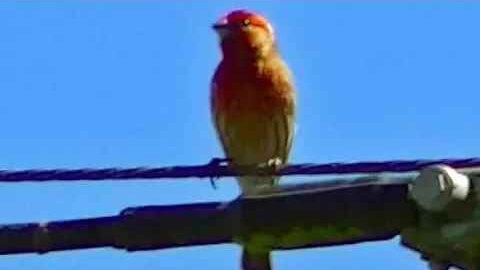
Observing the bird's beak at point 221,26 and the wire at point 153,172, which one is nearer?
Answer: the wire at point 153,172

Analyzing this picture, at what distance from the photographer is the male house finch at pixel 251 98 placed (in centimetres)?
1002

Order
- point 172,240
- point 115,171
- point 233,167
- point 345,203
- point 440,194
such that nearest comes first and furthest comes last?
point 440,194
point 345,203
point 172,240
point 115,171
point 233,167

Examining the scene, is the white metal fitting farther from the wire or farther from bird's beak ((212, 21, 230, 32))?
bird's beak ((212, 21, 230, 32))

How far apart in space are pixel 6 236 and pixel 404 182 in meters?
1.44

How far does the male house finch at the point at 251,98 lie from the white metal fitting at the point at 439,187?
5.79 meters

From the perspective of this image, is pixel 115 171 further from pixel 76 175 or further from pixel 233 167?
pixel 233 167

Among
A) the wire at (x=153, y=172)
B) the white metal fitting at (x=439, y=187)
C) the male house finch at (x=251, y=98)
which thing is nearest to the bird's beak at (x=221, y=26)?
the male house finch at (x=251, y=98)

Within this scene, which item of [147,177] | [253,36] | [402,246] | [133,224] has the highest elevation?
[253,36]

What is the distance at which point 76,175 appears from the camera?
5.66 metres

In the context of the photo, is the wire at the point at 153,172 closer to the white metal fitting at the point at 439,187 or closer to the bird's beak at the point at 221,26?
the white metal fitting at the point at 439,187

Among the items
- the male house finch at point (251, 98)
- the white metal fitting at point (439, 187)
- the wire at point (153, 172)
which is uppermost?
the male house finch at point (251, 98)

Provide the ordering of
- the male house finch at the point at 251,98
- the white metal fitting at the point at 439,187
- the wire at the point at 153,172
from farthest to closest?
1. the male house finch at the point at 251,98
2. the wire at the point at 153,172
3. the white metal fitting at the point at 439,187

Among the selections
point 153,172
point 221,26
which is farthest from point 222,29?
point 153,172

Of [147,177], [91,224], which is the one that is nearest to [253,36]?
[147,177]
